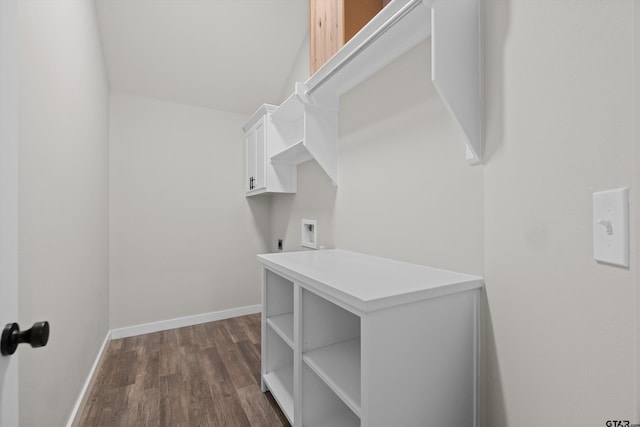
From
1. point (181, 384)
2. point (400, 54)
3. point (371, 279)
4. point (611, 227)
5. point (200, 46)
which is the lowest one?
point (181, 384)

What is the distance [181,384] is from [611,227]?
2175mm

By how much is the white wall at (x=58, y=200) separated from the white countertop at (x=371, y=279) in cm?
91

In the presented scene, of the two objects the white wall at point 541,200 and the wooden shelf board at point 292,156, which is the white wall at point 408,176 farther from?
the wooden shelf board at point 292,156

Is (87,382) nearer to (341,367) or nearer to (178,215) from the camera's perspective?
(178,215)

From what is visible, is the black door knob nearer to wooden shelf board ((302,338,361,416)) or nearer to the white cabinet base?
the white cabinet base

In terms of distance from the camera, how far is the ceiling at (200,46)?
2.19 m

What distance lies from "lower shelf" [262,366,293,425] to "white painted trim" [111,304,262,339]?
4.66 feet

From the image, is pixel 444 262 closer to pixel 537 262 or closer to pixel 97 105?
pixel 537 262

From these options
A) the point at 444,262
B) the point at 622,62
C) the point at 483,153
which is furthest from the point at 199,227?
the point at 622,62

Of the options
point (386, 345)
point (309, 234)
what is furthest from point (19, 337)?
point (309, 234)

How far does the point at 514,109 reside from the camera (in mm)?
898

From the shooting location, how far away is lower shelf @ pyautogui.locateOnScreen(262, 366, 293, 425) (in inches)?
56.1

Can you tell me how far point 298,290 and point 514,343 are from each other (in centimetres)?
78

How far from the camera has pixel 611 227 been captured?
2.10ft
